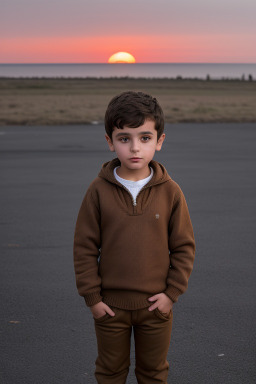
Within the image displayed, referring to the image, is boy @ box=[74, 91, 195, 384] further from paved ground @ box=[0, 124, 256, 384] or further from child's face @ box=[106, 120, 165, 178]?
paved ground @ box=[0, 124, 256, 384]

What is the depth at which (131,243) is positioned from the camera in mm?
2414

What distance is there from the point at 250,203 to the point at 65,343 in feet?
15.7

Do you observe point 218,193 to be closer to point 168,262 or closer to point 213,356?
point 213,356

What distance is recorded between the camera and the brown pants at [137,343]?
2.48m

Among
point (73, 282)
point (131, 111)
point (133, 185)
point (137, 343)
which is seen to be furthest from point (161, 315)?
point (73, 282)

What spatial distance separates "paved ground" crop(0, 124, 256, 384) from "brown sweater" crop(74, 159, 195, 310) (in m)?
1.02

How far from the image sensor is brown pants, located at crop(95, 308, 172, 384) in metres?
2.48

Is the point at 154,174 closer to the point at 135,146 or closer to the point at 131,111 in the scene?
the point at 135,146

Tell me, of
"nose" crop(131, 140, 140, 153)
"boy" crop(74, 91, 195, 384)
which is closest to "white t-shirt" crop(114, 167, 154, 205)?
"boy" crop(74, 91, 195, 384)

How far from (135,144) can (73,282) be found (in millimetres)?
2689

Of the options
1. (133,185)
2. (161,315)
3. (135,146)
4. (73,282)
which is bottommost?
(73,282)

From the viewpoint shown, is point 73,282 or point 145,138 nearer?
point 145,138

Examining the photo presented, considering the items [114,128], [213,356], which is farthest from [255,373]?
[114,128]

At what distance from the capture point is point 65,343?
3723 mm
